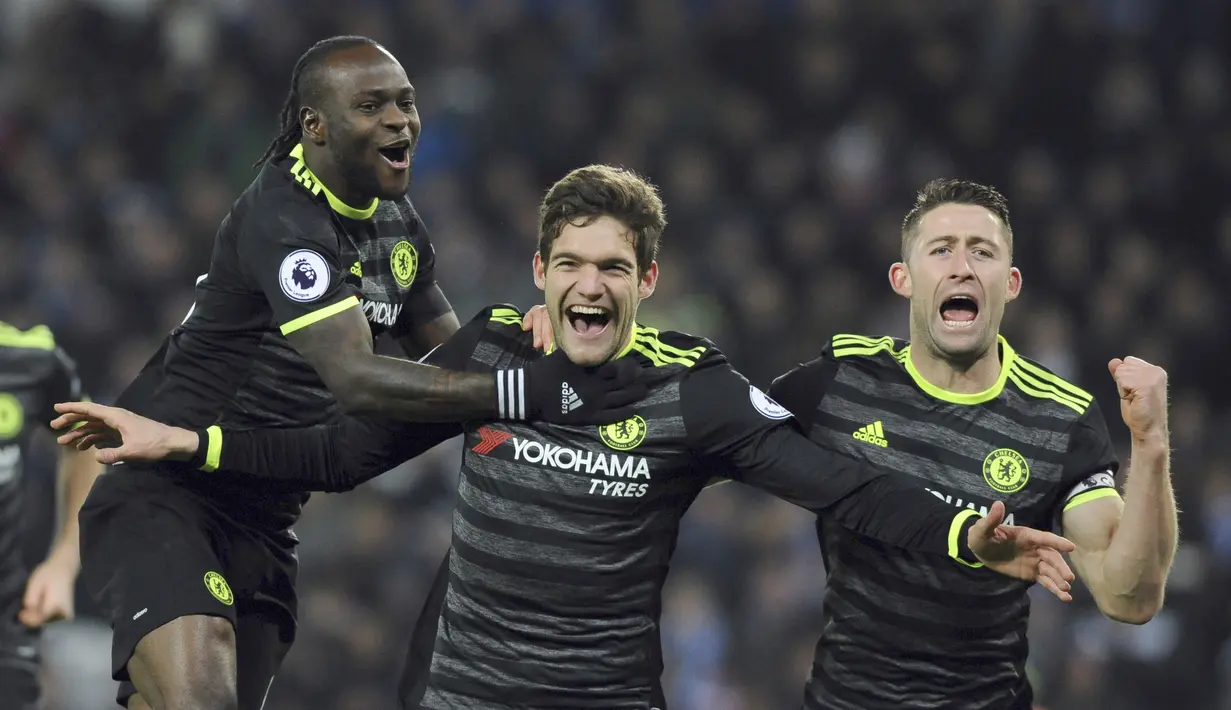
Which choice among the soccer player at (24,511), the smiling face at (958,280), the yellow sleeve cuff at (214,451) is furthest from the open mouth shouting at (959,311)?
the soccer player at (24,511)

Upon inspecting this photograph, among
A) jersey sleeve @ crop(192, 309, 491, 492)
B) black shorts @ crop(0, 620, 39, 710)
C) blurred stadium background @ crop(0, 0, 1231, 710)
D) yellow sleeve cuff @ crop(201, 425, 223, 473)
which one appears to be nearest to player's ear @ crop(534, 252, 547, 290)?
jersey sleeve @ crop(192, 309, 491, 492)

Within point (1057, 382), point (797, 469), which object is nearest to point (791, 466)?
point (797, 469)

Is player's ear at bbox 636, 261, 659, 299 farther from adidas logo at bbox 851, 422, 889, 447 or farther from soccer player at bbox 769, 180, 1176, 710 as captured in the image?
adidas logo at bbox 851, 422, 889, 447

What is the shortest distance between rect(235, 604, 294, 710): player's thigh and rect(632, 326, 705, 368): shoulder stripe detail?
4.39ft

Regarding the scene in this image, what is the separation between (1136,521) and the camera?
373cm

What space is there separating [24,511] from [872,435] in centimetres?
277

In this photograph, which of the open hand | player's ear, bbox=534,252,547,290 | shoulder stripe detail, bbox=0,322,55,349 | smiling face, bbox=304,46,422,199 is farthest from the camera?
shoulder stripe detail, bbox=0,322,55,349

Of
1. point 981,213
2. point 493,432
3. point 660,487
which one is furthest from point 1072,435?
point 493,432

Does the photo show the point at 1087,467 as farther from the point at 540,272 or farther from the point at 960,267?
the point at 540,272

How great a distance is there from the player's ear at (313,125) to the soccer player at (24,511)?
56.7 inches

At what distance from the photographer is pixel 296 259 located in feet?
13.7

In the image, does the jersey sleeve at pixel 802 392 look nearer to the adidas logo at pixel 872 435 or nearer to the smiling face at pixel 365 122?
the adidas logo at pixel 872 435

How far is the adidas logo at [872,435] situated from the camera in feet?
13.5

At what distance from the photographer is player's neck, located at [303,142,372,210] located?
172 inches
